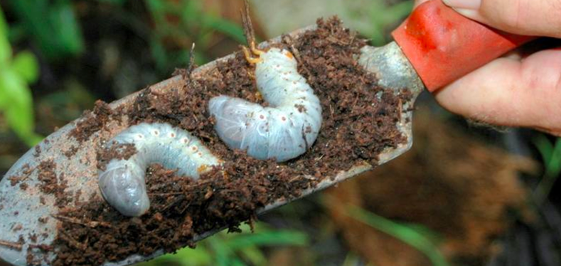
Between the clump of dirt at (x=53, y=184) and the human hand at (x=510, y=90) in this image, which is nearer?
the clump of dirt at (x=53, y=184)

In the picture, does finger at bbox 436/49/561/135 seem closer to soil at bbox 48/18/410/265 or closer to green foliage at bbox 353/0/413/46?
soil at bbox 48/18/410/265

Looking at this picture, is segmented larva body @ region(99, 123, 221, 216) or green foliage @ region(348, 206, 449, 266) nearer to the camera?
segmented larva body @ region(99, 123, 221, 216)

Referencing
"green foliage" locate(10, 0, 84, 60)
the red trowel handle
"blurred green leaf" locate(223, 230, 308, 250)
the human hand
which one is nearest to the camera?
the red trowel handle

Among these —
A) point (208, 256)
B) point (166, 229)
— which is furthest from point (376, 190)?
point (166, 229)

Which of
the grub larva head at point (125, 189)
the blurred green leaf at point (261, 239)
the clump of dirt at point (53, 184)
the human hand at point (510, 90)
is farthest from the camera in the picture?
the blurred green leaf at point (261, 239)

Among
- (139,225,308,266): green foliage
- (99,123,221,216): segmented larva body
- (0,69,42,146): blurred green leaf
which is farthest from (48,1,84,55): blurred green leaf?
(99,123,221,216): segmented larva body

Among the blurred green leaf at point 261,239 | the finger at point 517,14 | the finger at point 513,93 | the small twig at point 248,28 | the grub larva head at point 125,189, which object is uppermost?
the small twig at point 248,28

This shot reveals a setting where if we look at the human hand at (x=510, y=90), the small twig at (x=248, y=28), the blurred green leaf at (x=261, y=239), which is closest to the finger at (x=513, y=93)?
the human hand at (x=510, y=90)

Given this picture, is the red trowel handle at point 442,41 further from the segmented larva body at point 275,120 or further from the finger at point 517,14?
the segmented larva body at point 275,120

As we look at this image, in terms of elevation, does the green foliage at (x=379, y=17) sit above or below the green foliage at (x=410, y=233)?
above
